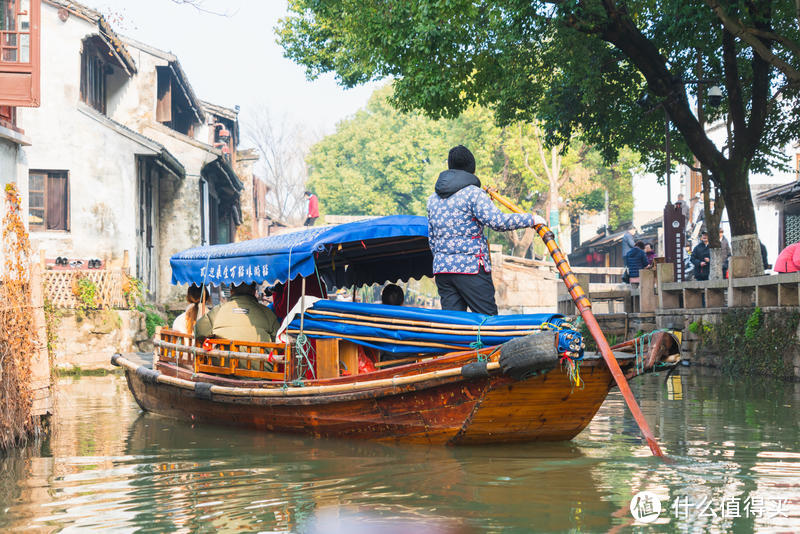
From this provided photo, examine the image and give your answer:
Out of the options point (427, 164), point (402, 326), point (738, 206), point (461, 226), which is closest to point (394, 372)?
point (402, 326)

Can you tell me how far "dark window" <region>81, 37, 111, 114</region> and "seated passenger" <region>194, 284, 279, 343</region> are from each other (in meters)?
13.3

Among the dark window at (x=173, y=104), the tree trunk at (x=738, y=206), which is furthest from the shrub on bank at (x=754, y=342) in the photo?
the dark window at (x=173, y=104)

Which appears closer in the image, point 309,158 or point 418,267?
point 418,267

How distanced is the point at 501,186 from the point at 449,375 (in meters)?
36.6

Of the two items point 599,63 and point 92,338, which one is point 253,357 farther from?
point 599,63

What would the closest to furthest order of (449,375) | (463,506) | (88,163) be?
(463,506) → (449,375) → (88,163)

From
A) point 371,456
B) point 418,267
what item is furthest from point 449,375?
point 418,267

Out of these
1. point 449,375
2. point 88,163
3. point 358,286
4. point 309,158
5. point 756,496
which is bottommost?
point 756,496

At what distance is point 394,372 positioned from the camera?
7.40m


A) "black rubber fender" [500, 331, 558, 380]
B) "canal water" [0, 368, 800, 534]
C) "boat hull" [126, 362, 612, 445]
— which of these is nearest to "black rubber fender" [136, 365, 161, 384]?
"canal water" [0, 368, 800, 534]

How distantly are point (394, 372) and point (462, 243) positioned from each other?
1185mm

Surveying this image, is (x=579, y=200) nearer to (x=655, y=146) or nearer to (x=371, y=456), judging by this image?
(x=655, y=146)

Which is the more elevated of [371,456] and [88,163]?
[88,163]

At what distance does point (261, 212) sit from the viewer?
4216cm
